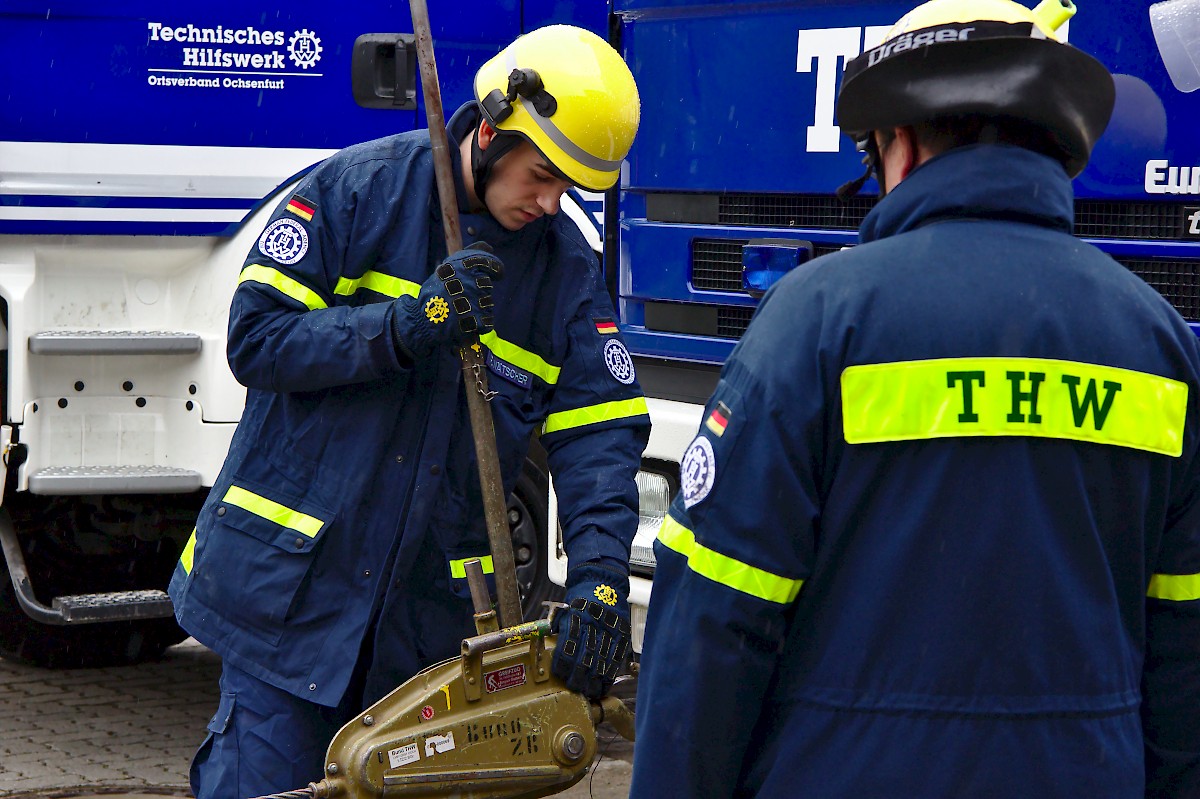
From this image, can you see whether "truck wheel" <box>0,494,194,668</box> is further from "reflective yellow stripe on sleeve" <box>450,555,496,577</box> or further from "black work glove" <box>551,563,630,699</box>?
"black work glove" <box>551,563,630,699</box>

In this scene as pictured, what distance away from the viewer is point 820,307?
5.61ft

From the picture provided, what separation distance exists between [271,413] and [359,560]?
31cm

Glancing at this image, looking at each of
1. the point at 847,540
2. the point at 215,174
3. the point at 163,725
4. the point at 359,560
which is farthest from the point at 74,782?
the point at 847,540

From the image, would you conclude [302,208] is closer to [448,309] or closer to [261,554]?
[448,309]

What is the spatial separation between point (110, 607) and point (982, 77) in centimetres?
357

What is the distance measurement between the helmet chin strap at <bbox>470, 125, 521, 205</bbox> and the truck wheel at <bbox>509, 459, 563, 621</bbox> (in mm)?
2264

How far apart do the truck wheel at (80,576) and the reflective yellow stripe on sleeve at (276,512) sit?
85.5 inches

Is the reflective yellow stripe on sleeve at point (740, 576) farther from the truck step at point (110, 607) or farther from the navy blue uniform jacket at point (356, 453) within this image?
the truck step at point (110, 607)

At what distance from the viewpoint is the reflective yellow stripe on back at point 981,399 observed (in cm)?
168

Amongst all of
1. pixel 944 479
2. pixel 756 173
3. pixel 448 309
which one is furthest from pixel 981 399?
pixel 756 173

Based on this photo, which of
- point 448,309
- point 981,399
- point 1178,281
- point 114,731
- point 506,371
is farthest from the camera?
point 114,731

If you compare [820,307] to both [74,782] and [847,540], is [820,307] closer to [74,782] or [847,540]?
[847,540]

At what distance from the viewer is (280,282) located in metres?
2.80

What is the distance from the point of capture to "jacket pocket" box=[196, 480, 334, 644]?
9.19ft
